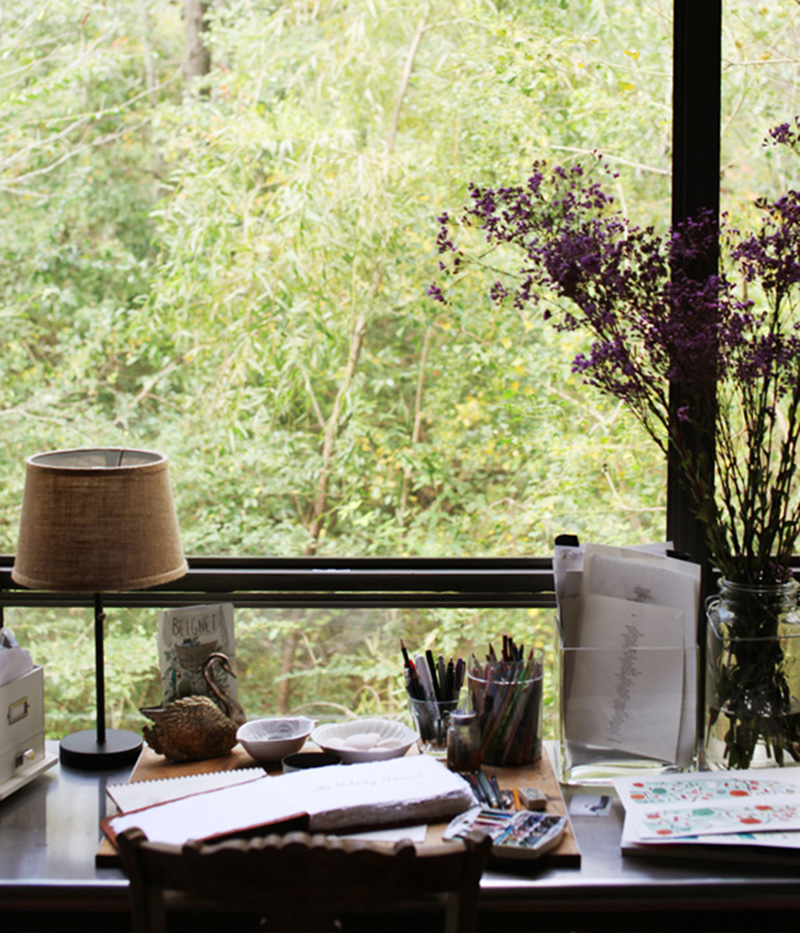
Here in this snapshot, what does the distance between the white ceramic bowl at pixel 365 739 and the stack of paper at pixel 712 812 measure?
368 mm

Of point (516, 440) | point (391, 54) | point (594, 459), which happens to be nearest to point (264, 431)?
point (516, 440)

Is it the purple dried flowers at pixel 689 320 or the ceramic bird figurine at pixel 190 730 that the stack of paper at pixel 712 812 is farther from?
the ceramic bird figurine at pixel 190 730

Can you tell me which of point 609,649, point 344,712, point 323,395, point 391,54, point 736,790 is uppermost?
point 391,54

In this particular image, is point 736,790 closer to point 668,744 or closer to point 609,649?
point 668,744

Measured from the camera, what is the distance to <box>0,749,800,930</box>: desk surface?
133cm

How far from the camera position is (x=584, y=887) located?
1.34 metres

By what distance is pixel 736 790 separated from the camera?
60.1 inches

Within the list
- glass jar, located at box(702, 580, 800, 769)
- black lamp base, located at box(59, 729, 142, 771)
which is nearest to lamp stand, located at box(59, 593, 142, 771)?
black lamp base, located at box(59, 729, 142, 771)

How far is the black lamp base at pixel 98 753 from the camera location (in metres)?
1.74

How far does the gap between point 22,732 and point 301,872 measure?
0.77 metres

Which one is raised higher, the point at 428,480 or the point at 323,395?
the point at 323,395

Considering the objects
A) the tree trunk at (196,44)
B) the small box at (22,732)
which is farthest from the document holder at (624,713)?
the tree trunk at (196,44)

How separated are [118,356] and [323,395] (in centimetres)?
59

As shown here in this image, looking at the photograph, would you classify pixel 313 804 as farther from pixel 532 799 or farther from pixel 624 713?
pixel 624 713
